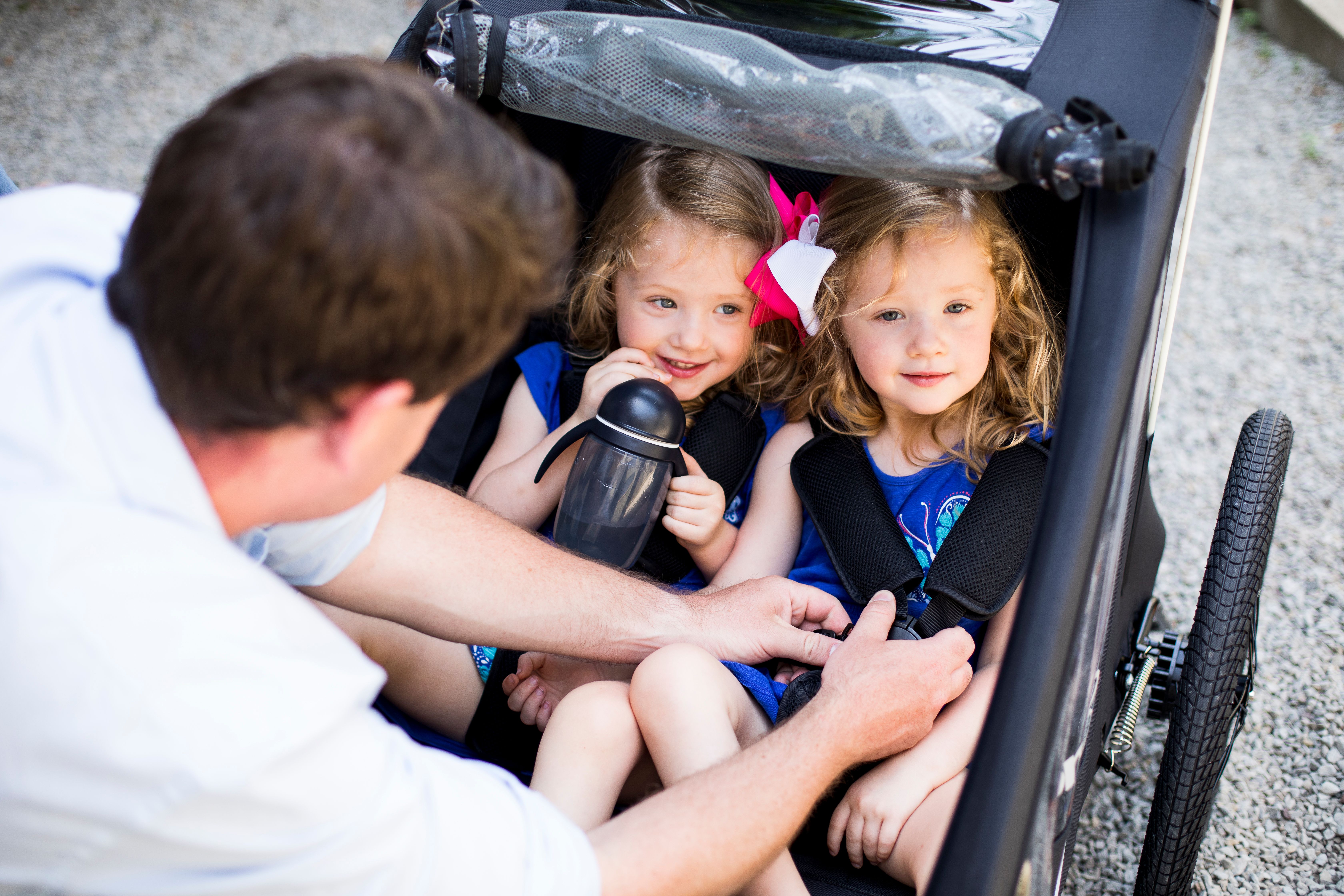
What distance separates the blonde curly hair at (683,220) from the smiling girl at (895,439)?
92 millimetres

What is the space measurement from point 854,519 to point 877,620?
24 cm

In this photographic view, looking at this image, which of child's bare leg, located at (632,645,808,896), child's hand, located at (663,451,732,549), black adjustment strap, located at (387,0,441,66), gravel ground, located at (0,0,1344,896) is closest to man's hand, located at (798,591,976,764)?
child's bare leg, located at (632,645,808,896)

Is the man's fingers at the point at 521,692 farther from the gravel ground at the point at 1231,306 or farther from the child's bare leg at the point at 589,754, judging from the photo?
the gravel ground at the point at 1231,306

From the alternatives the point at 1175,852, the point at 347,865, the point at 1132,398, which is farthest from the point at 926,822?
the point at 347,865

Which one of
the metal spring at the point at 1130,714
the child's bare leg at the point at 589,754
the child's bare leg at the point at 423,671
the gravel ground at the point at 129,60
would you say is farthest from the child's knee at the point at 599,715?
the gravel ground at the point at 129,60

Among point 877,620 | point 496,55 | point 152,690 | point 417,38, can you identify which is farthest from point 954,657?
point 417,38

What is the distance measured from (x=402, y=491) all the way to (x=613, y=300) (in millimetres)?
690

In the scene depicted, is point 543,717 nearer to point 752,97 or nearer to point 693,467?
point 693,467

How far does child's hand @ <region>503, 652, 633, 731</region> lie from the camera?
5.56ft

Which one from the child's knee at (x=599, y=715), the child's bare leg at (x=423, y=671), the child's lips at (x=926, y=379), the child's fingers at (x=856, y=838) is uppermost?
the child's lips at (x=926, y=379)

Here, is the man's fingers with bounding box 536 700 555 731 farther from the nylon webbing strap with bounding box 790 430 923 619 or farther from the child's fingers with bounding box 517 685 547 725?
the nylon webbing strap with bounding box 790 430 923 619

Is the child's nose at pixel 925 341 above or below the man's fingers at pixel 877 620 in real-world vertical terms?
above

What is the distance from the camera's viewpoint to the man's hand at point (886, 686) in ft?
4.56

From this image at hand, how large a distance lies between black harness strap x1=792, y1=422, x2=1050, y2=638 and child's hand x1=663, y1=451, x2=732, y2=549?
6.6 inches
